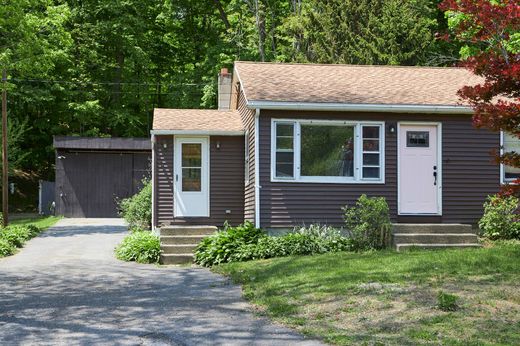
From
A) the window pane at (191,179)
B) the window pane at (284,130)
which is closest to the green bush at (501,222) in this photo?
the window pane at (284,130)

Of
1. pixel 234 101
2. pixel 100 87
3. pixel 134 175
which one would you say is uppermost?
pixel 100 87

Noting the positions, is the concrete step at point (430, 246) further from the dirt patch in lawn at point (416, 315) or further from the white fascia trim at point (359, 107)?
the dirt patch in lawn at point (416, 315)

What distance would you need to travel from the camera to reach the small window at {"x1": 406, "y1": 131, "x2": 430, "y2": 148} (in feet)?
47.6

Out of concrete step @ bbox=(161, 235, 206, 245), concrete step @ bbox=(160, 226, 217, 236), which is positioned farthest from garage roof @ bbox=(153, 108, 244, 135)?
concrete step @ bbox=(161, 235, 206, 245)

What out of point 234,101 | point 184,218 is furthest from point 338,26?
point 184,218

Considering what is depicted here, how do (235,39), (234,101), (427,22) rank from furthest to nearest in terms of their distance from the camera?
(235,39), (427,22), (234,101)

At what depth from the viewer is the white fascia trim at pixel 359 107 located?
535 inches

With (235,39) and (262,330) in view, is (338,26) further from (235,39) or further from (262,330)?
(262,330)

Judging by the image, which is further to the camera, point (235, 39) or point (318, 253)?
point (235, 39)

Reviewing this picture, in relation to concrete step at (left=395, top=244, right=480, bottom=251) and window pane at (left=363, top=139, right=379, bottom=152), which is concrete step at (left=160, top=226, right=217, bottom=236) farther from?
concrete step at (left=395, top=244, right=480, bottom=251)

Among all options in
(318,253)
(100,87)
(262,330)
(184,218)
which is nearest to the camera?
(262,330)

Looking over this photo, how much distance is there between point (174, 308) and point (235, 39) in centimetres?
2573

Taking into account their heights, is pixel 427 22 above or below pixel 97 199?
above

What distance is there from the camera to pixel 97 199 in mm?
27500
